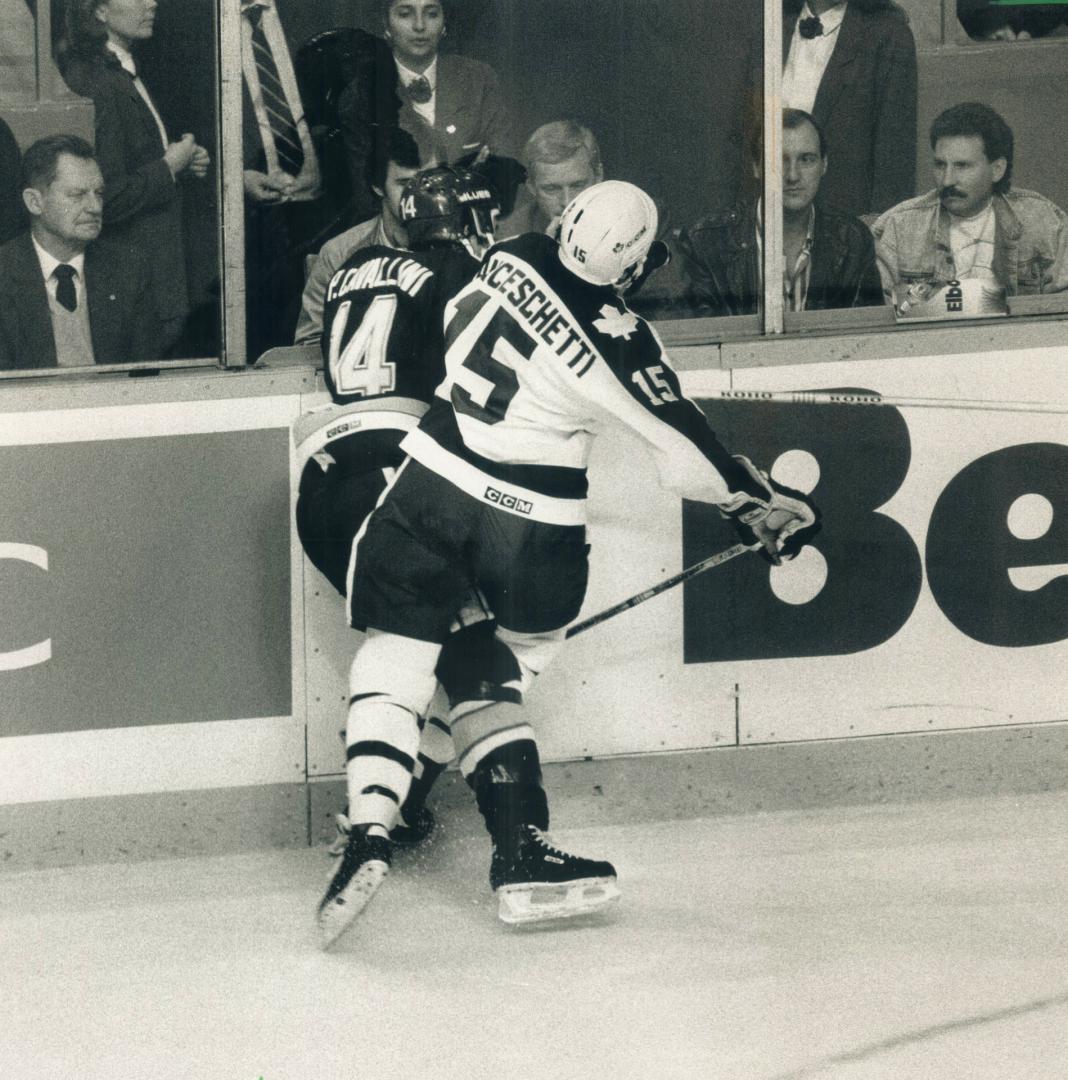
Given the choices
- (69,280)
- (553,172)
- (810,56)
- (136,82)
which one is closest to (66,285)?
(69,280)

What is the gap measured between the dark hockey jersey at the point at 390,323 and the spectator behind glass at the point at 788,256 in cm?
60

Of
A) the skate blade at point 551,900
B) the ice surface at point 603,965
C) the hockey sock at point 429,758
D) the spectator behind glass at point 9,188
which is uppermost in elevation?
the spectator behind glass at point 9,188

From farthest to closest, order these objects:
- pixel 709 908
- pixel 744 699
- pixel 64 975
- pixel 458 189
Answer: pixel 744 699 < pixel 458 189 < pixel 709 908 < pixel 64 975

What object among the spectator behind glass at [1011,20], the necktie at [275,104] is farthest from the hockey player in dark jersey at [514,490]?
the spectator behind glass at [1011,20]

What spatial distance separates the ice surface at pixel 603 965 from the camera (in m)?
2.82

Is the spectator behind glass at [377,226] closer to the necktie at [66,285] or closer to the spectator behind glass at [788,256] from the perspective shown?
the necktie at [66,285]

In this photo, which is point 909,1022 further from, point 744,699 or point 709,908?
point 744,699

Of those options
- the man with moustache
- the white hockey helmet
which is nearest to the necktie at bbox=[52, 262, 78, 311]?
the white hockey helmet

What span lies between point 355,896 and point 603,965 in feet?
1.48

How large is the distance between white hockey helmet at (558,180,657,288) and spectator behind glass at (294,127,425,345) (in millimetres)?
608

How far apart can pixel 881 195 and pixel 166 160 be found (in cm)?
158

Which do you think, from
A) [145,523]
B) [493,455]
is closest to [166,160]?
[145,523]

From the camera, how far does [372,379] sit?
3.62 meters

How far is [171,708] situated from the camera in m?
3.77
